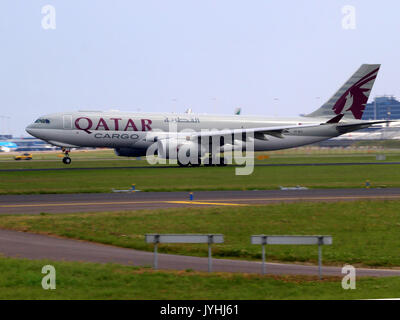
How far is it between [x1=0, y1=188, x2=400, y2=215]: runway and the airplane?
67.7ft

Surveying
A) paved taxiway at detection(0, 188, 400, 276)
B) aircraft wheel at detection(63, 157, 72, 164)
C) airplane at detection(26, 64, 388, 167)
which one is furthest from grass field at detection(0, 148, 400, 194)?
aircraft wheel at detection(63, 157, 72, 164)

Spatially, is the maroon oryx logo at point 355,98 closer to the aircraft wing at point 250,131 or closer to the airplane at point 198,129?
the airplane at point 198,129

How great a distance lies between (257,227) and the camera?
22469mm

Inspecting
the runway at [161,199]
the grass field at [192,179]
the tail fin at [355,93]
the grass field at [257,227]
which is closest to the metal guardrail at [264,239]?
the grass field at [257,227]

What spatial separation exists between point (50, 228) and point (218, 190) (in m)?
16.4

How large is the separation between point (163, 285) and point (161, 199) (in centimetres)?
1871

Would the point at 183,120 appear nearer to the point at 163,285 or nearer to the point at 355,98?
the point at 355,98

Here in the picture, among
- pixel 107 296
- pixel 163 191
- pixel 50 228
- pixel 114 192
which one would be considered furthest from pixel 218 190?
pixel 107 296

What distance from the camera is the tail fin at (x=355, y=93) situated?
6431 centimetres

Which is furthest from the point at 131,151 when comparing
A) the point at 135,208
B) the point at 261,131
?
the point at 135,208

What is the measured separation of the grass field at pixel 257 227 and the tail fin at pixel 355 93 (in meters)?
37.1

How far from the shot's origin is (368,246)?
765 inches
